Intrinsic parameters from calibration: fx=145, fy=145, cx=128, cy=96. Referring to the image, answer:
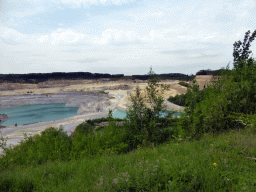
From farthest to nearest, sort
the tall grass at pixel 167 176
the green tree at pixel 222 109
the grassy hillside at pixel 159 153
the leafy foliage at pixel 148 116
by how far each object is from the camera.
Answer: the leafy foliage at pixel 148 116, the green tree at pixel 222 109, the grassy hillside at pixel 159 153, the tall grass at pixel 167 176

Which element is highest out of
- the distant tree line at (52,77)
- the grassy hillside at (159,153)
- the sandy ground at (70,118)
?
the distant tree line at (52,77)

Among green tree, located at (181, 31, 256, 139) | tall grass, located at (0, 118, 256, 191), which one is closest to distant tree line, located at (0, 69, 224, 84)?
green tree, located at (181, 31, 256, 139)

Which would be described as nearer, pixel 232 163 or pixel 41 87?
pixel 232 163

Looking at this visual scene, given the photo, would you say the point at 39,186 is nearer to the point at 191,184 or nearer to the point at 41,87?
the point at 191,184

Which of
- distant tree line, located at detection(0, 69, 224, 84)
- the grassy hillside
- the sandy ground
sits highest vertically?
distant tree line, located at detection(0, 69, 224, 84)

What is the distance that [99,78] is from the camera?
149 m

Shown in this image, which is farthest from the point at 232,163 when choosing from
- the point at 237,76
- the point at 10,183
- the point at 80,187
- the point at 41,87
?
the point at 41,87

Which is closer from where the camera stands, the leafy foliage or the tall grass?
the tall grass

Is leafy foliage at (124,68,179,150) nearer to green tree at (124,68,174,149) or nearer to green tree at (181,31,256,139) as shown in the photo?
green tree at (124,68,174,149)

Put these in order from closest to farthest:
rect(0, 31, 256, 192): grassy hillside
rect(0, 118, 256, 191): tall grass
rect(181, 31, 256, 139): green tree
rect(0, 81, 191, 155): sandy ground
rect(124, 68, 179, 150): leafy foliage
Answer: rect(0, 118, 256, 191): tall grass
rect(0, 31, 256, 192): grassy hillside
rect(181, 31, 256, 139): green tree
rect(124, 68, 179, 150): leafy foliage
rect(0, 81, 191, 155): sandy ground

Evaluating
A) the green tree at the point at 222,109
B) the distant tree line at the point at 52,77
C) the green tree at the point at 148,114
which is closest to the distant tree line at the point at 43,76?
the distant tree line at the point at 52,77

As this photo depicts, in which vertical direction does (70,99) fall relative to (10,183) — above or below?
below

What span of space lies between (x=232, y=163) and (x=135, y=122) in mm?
5690

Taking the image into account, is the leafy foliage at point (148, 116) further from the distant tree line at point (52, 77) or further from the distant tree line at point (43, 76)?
the distant tree line at point (43, 76)
